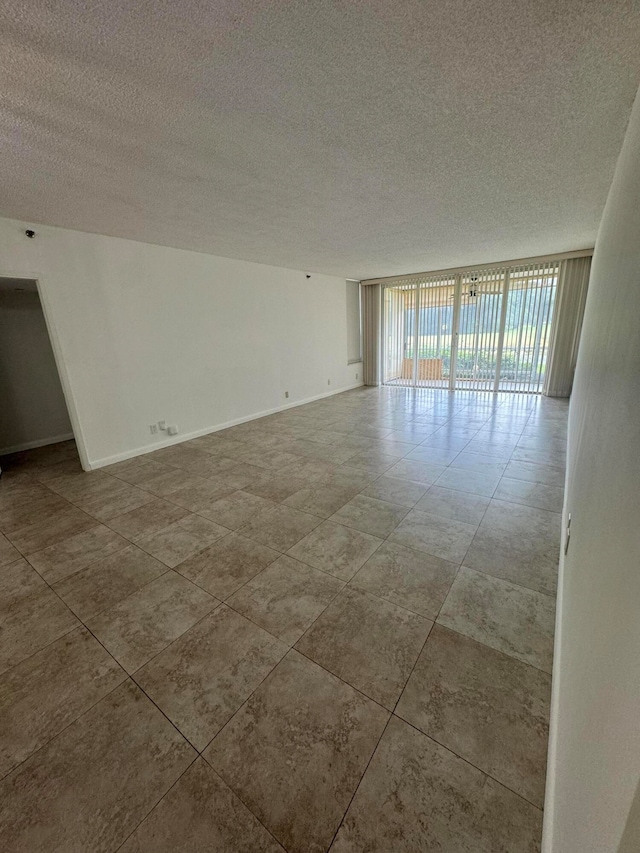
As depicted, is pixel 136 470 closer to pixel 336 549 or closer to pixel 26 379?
pixel 26 379

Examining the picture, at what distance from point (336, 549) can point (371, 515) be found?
20.0 inches

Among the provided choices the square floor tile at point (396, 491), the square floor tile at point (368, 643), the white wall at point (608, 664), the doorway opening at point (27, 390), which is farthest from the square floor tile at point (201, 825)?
the doorway opening at point (27, 390)

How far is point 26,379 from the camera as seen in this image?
473cm

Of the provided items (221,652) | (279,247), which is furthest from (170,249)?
(221,652)

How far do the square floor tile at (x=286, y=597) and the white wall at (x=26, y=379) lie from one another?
4750mm

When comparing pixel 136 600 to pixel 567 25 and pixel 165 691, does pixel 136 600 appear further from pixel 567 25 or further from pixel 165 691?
pixel 567 25

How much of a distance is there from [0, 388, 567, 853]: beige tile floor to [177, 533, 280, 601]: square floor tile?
0.05 feet

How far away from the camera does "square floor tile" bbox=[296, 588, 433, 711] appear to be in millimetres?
1419

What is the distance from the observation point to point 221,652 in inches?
62.5

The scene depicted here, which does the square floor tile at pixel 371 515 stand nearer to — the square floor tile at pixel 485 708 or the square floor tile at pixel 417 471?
the square floor tile at pixel 417 471

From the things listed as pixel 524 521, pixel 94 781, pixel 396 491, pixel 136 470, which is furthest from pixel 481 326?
pixel 94 781

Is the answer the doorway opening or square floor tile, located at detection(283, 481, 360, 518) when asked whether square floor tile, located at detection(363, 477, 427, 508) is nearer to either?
Answer: square floor tile, located at detection(283, 481, 360, 518)

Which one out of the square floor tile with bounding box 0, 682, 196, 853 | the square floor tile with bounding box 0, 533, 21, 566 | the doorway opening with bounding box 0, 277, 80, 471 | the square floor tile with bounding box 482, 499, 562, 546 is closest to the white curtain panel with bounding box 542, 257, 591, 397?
the square floor tile with bounding box 482, 499, 562, 546

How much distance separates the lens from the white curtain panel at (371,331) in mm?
7867
